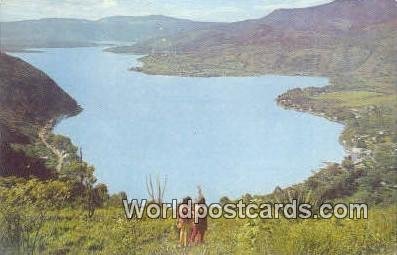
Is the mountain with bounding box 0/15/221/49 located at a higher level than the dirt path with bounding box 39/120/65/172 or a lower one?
higher

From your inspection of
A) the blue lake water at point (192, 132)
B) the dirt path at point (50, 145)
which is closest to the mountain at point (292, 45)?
the blue lake water at point (192, 132)

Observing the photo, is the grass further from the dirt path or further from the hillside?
the hillside

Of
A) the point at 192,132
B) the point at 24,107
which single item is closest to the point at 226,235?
the point at 192,132

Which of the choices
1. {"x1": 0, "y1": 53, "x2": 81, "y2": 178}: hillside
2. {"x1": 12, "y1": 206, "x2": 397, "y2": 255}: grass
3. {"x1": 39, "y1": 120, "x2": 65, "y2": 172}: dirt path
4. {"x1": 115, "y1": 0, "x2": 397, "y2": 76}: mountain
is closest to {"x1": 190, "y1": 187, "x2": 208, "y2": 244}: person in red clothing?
{"x1": 12, "y1": 206, "x2": 397, "y2": 255}: grass

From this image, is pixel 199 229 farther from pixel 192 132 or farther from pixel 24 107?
pixel 24 107

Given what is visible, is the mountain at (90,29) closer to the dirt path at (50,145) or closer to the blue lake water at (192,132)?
the blue lake water at (192,132)
